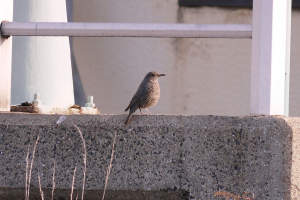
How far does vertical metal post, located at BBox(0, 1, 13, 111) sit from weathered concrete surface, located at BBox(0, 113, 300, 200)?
247 millimetres

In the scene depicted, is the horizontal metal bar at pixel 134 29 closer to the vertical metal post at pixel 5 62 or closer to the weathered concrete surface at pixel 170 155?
the vertical metal post at pixel 5 62

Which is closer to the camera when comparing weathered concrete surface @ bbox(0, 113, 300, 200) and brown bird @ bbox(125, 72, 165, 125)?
weathered concrete surface @ bbox(0, 113, 300, 200)

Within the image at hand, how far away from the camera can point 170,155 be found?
2.05 m

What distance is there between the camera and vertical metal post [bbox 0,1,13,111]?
7.44 feet

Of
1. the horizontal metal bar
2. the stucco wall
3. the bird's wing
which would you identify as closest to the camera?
the horizontal metal bar

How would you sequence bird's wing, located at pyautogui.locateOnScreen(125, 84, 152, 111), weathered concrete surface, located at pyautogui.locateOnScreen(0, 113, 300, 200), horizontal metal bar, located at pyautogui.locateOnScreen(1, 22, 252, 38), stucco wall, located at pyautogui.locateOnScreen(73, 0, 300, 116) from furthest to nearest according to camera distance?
stucco wall, located at pyautogui.locateOnScreen(73, 0, 300, 116) → bird's wing, located at pyautogui.locateOnScreen(125, 84, 152, 111) → horizontal metal bar, located at pyautogui.locateOnScreen(1, 22, 252, 38) → weathered concrete surface, located at pyautogui.locateOnScreen(0, 113, 300, 200)

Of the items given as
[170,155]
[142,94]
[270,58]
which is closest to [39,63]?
[142,94]

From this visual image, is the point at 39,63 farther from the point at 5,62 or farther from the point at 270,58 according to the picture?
the point at 270,58

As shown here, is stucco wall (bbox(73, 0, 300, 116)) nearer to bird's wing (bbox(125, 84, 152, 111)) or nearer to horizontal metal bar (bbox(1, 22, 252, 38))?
bird's wing (bbox(125, 84, 152, 111))

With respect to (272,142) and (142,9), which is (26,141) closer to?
(272,142)

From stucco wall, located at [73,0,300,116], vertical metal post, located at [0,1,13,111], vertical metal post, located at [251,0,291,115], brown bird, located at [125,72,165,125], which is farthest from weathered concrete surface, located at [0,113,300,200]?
stucco wall, located at [73,0,300,116]

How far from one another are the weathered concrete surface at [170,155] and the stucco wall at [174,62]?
9.14 ft

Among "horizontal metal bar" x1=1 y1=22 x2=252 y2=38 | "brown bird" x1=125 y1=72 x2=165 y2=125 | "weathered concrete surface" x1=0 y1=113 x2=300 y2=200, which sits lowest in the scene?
"weathered concrete surface" x1=0 y1=113 x2=300 y2=200

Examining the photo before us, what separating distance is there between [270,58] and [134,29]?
0.75m
